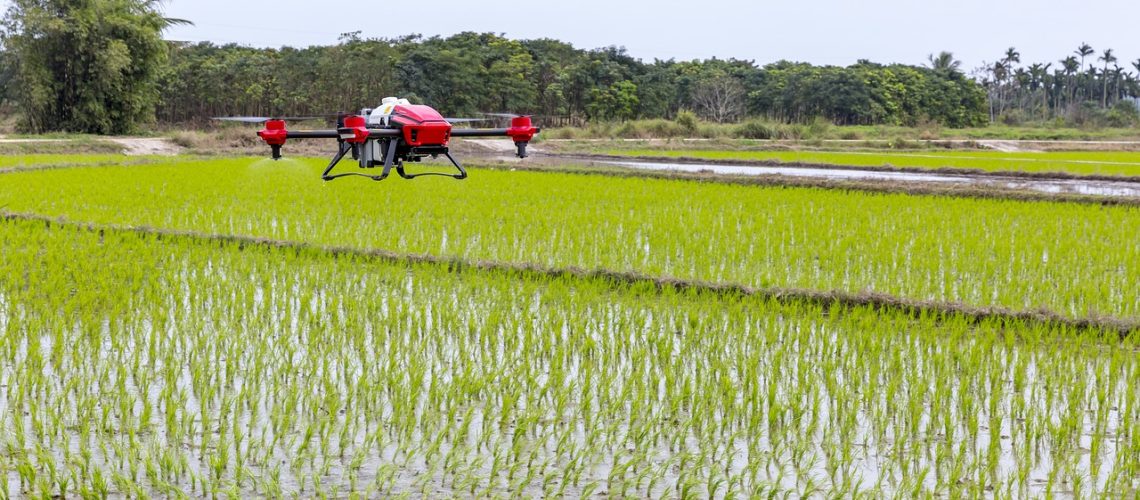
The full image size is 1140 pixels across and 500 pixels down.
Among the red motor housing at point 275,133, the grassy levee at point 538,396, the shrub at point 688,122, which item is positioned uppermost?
the shrub at point 688,122

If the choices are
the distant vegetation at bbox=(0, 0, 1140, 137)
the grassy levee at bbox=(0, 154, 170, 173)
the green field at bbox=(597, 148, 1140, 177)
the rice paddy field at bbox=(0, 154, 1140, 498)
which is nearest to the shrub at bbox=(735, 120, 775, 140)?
the distant vegetation at bbox=(0, 0, 1140, 137)

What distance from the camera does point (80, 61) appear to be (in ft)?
81.5

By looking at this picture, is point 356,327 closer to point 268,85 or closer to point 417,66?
point 417,66

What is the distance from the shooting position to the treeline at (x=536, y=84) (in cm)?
1284

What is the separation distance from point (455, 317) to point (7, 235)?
4.60 meters

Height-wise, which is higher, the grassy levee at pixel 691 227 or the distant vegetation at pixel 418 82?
the distant vegetation at pixel 418 82

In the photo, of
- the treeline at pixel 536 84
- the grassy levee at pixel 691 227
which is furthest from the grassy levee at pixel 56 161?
the treeline at pixel 536 84

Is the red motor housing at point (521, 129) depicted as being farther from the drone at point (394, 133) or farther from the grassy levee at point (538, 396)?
the grassy levee at point (538, 396)

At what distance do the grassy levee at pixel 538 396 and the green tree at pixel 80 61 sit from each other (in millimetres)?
20443

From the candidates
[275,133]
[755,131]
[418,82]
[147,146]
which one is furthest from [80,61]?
[275,133]

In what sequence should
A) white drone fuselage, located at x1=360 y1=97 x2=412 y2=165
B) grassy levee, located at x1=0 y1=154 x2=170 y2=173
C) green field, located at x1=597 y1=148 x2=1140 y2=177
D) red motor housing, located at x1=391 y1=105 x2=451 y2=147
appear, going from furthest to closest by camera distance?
green field, located at x1=597 y1=148 x2=1140 y2=177 < grassy levee, located at x1=0 y1=154 x2=170 y2=173 < white drone fuselage, located at x1=360 y1=97 x2=412 y2=165 < red motor housing, located at x1=391 y1=105 x2=451 y2=147

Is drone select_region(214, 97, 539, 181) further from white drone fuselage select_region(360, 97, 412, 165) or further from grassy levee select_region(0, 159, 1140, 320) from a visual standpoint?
grassy levee select_region(0, 159, 1140, 320)

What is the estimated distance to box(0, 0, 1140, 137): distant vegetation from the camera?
15.3m

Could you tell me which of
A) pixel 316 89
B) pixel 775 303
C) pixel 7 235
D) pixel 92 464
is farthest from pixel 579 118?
pixel 92 464
